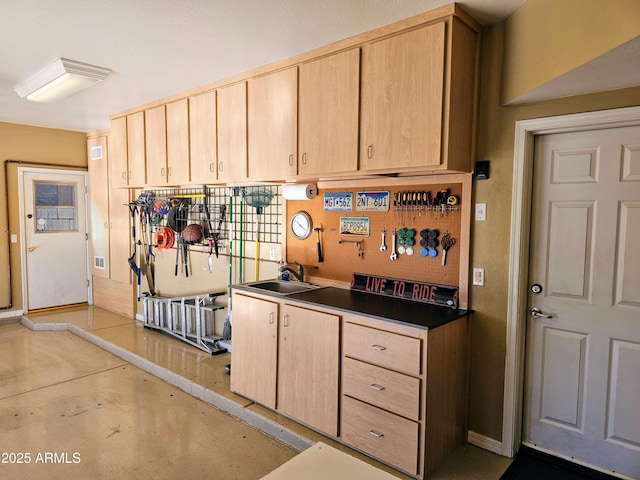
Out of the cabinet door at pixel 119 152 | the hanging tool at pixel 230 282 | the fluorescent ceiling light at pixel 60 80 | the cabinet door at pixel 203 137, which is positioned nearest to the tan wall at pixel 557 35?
the cabinet door at pixel 203 137

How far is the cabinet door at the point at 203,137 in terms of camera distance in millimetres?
3756

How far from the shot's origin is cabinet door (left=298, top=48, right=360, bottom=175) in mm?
2742

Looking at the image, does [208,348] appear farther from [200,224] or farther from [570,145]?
[570,145]

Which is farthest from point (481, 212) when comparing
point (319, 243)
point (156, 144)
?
point (156, 144)

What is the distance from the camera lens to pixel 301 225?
3.58 metres

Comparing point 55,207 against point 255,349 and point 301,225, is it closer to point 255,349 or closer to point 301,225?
point 301,225

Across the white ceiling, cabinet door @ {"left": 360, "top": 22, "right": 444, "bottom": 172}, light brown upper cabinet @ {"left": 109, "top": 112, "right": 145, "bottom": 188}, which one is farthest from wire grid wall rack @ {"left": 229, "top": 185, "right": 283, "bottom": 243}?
cabinet door @ {"left": 360, "top": 22, "right": 444, "bottom": 172}

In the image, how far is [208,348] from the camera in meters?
4.25

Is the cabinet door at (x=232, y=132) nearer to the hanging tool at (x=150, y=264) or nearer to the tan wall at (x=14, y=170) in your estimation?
the hanging tool at (x=150, y=264)

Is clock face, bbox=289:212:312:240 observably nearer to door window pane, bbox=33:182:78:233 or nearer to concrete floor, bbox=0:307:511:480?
concrete floor, bbox=0:307:511:480

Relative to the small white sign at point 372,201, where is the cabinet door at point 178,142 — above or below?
above

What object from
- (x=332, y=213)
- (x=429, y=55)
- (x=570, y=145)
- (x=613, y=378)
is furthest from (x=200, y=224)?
(x=613, y=378)

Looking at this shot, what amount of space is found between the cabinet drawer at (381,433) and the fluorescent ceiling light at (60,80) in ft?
10.3

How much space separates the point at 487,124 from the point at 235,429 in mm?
2647
